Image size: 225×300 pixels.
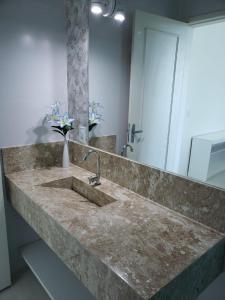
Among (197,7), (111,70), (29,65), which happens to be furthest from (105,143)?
(197,7)

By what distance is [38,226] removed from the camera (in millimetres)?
1325

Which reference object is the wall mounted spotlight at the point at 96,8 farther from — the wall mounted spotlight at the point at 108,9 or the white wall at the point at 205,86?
the white wall at the point at 205,86

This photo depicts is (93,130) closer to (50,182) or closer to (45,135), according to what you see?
(45,135)

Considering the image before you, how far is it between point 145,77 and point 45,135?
3.11 feet

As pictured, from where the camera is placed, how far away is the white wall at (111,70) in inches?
63.1

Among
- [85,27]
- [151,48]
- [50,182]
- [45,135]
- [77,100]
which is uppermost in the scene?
[85,27]

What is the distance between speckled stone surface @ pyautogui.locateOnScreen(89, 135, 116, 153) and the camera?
1.70 m

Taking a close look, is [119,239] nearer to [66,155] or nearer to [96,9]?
[66,155]

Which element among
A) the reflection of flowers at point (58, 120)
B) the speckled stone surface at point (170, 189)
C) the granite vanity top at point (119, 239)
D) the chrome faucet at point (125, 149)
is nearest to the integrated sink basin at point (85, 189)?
the granite vanity top at point (119, 239)

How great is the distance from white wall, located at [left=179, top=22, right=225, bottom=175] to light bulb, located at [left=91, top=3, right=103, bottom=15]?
89cm

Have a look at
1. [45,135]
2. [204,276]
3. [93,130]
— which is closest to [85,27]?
[93,130]

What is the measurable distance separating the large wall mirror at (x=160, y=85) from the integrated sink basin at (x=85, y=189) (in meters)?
0.32

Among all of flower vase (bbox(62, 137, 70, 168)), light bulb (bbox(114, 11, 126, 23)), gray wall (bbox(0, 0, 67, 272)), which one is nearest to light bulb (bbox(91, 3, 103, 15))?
light bulb (bbox(114, 11, 126, 23))

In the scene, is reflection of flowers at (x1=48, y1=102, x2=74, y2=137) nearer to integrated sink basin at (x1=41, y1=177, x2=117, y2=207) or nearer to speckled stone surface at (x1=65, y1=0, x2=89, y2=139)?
speckled stone surface at (x1=65, y1=0, x2=89, y2=139)
